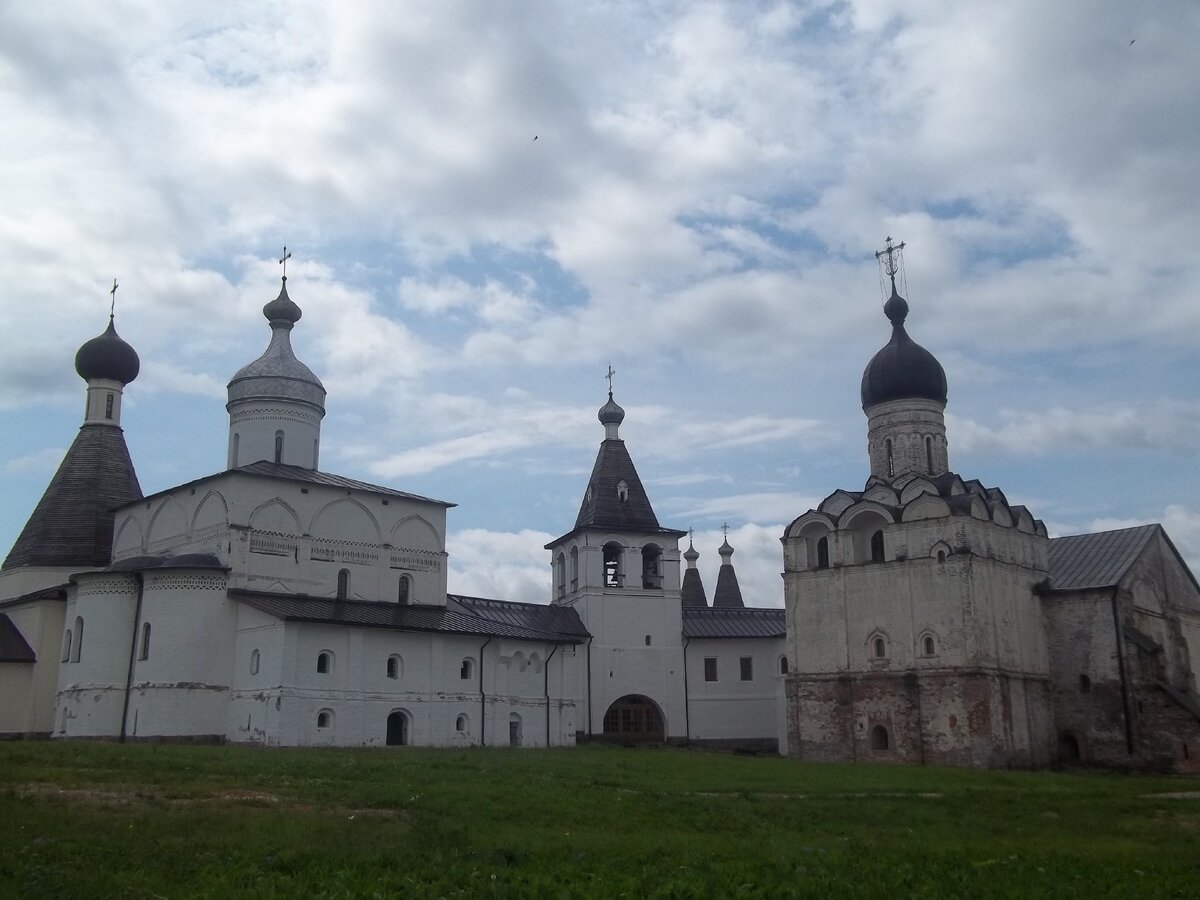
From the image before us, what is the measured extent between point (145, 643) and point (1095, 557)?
23.7 m

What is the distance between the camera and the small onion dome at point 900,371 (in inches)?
1201

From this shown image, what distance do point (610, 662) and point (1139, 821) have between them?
Result: 2051cm

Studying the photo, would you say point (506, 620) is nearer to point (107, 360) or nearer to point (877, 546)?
point (877, 546)

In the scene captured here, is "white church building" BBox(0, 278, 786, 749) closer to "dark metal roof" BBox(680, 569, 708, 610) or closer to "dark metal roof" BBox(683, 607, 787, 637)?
"dark metal roof" BBox(683, 607, 787, 637)

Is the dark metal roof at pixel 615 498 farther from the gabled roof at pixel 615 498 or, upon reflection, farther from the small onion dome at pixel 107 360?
the small onion dome at pixel 107 360

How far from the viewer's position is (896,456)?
3034 cm

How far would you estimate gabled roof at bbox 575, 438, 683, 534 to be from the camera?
34.8m

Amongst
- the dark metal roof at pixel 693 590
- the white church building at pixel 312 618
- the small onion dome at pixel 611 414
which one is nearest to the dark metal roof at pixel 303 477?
the white church building at pixel 312 618

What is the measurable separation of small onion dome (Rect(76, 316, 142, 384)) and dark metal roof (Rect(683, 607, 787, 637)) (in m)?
18.1

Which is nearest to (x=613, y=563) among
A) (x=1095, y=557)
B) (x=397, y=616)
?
(x=397, y=616)

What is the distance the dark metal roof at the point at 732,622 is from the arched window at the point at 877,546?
26.0 feet

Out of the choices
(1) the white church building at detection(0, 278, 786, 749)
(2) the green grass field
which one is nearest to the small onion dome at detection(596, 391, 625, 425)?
(1) the white church building at detection(0, 278, 786, 749)

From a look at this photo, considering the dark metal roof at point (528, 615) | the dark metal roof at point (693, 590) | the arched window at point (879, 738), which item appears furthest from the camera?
the dark metal roof at point (693, 590)

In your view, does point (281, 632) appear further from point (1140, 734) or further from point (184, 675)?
point (1140, 734)
